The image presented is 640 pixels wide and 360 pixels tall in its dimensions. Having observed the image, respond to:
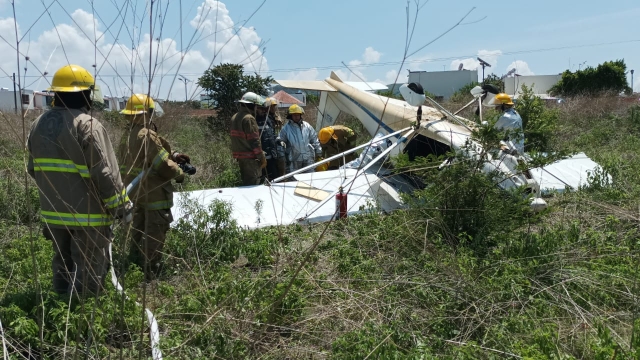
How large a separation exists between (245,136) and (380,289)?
445 centimetres

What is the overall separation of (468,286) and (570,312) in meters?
0.64

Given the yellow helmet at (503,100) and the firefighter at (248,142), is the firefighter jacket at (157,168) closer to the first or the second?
the firefighter at (248,142)

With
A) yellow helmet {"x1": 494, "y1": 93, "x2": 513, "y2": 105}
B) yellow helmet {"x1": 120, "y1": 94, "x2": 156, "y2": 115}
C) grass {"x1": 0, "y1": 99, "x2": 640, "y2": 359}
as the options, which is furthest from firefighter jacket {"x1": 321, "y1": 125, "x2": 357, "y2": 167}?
yellow helmet {"x1": 120, "y1": 94, "x2": 156, "y2": 115}

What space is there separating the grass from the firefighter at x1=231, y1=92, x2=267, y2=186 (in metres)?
2.11

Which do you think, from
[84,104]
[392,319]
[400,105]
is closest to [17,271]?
[84,104]

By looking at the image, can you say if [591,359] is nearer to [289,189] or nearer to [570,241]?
[570,241]

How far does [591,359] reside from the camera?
2885 millimetres

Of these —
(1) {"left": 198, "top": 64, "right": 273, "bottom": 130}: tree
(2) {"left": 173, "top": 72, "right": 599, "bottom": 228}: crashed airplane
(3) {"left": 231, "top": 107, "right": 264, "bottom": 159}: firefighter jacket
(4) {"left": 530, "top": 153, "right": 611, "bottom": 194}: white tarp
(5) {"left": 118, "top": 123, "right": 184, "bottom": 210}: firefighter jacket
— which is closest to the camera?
(5) {"left": 118, "top": 123, "right": 184, "bottom": 210}: firefighter jacket

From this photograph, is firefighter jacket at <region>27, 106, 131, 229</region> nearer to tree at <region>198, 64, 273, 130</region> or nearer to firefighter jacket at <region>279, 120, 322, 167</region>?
firefighter jacket at <region>279, 120, 322, 167</region>

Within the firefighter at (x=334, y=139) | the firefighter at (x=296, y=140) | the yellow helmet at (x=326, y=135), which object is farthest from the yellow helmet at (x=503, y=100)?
the firefighter at (x=296, y=140)

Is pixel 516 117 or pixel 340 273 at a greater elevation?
pixel 516 117

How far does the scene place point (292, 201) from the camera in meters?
6.94

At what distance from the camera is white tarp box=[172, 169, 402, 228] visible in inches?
247

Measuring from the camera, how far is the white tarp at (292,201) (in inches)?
247
